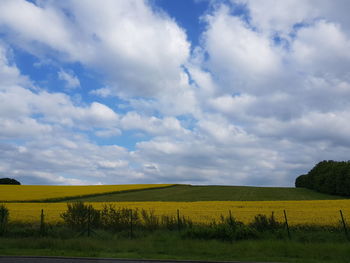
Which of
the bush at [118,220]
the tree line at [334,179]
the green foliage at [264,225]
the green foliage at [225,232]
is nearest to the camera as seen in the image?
the green foliage at [225,232]

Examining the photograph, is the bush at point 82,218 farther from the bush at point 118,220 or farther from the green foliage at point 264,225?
the green foliage at point 264,225

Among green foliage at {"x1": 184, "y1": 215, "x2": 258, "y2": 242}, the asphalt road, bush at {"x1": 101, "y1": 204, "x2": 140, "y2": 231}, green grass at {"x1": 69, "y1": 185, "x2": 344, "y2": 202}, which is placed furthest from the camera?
green grass at {"x1": 69, "y1": 185, "x2": 344, "y2": 202}

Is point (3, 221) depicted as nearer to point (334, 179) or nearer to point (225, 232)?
point (225, 232)

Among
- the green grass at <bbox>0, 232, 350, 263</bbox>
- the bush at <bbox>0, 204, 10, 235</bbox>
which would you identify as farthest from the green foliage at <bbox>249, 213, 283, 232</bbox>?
the bush at <bbox>0, 204, 10, 235</bbox>

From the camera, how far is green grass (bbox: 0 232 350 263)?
12.8 metres

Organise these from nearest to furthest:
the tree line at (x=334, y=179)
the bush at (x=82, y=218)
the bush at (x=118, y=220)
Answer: the bush at (x=118, y=220) → the bush at (x=82, y=218) → the tree line at (x=334, y=179)

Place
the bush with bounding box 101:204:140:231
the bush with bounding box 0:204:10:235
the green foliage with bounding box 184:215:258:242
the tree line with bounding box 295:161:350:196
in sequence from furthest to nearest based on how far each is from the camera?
the tree line with bounding box 295:161:350:196 < the bush with bounding box 101:204:140:231 < the bush with bounding box 0:204:10:235 < the green foliage with bounding box 184:215:258:242

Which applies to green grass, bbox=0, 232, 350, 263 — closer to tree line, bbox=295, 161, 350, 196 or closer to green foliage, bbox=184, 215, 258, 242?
green foliage, bbox=184, 215, 258, 242

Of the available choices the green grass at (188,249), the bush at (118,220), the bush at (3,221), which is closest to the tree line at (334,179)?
the bush at (118,220)

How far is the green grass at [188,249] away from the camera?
42.0 ft

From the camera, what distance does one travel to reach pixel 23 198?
1756 inches

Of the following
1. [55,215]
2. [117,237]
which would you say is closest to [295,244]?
[117,237]

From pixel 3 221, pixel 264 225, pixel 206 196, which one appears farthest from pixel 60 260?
pixel 206 196

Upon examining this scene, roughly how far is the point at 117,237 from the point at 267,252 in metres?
8.54
